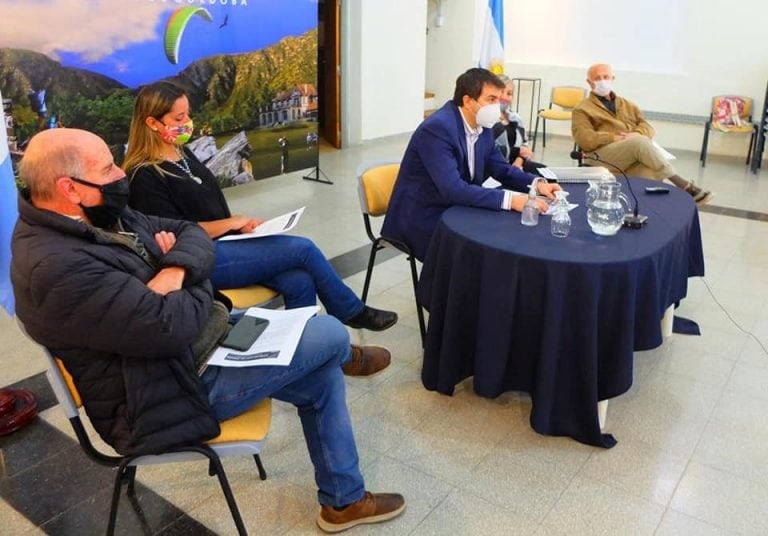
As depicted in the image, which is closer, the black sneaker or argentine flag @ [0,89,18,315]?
argentine flag @ [0,89,18,315]

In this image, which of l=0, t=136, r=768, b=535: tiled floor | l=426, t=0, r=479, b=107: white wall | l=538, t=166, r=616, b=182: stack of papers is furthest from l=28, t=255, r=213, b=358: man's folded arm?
l=426, t=0, r=479, b=107: white wall

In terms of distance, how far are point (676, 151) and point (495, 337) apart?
21.9 feet

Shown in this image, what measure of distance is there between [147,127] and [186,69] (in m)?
2.69

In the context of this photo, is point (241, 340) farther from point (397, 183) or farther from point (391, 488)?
point (397, 183)

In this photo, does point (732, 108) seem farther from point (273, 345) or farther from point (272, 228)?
point (273, 345)

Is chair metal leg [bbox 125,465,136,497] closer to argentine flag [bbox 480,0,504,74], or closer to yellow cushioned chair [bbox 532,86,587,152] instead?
argentine flag [bbox 480,0,504,74]

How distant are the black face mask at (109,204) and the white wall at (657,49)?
7.62m

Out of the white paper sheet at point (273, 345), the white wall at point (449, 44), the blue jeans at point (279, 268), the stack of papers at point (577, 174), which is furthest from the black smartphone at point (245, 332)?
the white wall at point (449, 44)

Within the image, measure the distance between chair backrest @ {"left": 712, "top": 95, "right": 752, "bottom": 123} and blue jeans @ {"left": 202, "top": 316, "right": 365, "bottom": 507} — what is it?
274 inches

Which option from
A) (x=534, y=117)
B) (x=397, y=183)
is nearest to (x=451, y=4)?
(x=534, y=117)

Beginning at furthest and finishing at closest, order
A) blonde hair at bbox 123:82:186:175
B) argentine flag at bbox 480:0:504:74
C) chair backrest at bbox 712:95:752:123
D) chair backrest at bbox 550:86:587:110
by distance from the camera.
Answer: chair backrest at bbox 550:86:587:110 < chair backrest at bbox 712:95:752:123 < argentine flag at bbox 480:0:504:74 < blonde hair at bbox 123:82:186:175

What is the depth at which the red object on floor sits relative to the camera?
7.80 feet

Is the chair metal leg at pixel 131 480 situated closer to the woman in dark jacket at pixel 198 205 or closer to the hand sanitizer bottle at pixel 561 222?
the woman in dark jacket at pixel 198 205

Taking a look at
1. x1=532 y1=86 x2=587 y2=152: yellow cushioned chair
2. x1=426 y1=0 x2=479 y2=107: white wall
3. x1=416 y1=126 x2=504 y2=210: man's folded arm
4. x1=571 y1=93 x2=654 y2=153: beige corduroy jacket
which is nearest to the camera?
x1=416 y1=126 x2=504 y2=210: man's folded arm
